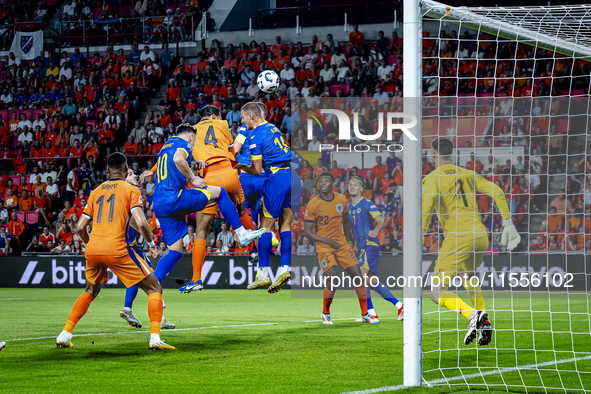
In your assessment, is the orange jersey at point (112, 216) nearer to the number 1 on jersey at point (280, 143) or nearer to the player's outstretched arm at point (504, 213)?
the number 1 on jersey at point (280, 143)

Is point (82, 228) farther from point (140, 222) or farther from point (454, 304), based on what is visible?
point (454, 304)

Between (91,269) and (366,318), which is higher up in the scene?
(91,269)

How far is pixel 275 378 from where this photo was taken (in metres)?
5.45

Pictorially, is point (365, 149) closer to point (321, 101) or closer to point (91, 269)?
point (321, 101)

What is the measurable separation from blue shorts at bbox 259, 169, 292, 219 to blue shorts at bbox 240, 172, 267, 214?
12cm

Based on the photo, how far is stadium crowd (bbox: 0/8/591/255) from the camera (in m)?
17.0

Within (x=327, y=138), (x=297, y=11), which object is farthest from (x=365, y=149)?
(x=297, y=11)

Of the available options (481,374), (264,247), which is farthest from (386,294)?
(481,374)

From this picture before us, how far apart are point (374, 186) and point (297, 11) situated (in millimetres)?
9938

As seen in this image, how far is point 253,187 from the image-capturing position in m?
8.76

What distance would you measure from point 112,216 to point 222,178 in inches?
92.3


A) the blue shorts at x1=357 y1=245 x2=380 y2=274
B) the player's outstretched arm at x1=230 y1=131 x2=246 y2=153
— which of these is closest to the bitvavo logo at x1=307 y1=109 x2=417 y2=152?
the blue shorts at x1=357 y1=245 x2=380 y2=274

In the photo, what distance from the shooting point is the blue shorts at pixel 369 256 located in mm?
10195

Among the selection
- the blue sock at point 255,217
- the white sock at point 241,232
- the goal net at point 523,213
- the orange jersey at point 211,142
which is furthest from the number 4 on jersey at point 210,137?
the goal net at point 523,213
